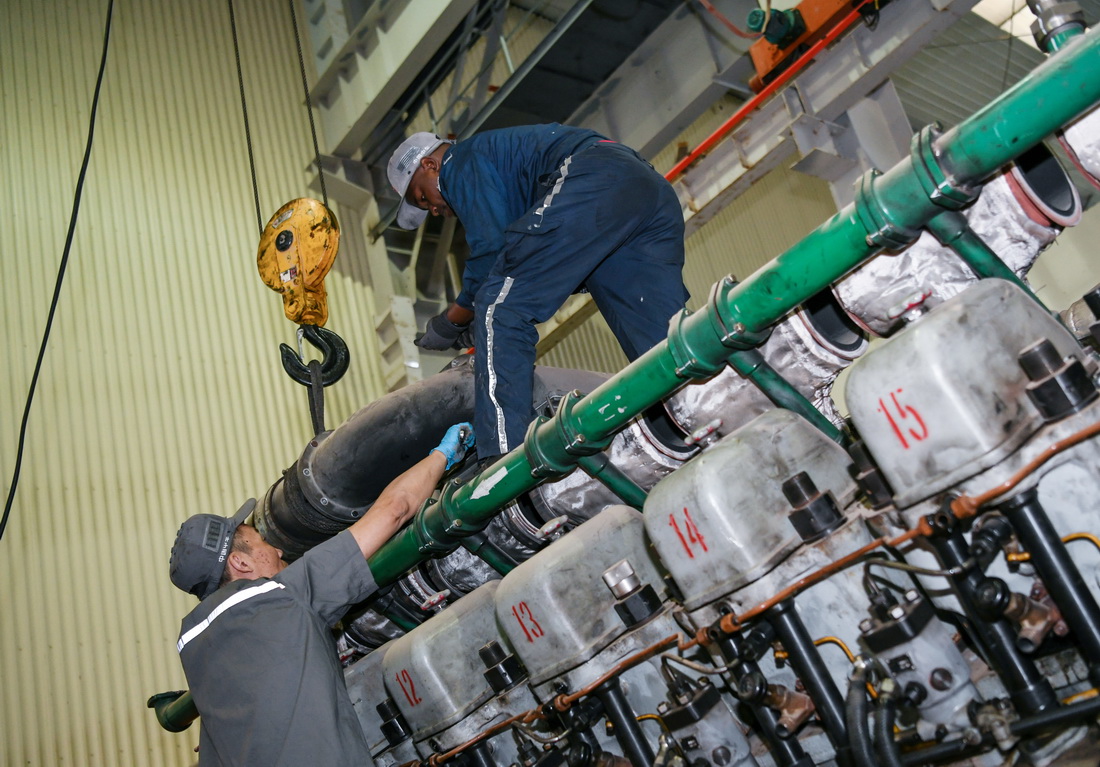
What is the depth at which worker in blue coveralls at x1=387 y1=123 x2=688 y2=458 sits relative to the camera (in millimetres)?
2541

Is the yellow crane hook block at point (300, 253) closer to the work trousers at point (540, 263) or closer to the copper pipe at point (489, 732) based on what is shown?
the work trousers at point (540, 263)

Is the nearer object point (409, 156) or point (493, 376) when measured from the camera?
point (493, 376)

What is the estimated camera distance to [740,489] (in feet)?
6.13

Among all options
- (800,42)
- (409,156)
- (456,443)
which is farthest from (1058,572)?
(800,42)

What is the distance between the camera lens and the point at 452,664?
263cm

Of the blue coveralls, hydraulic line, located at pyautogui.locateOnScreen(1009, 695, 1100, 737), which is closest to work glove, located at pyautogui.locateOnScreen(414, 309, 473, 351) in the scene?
the blue coveralls

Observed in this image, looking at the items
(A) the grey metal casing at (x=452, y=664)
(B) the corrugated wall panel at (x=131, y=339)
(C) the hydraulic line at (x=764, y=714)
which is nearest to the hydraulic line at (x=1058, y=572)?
(C) the hydraulic line at (x=764, y=714)

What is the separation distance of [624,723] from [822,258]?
1128 mm

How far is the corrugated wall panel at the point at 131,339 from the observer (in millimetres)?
5238

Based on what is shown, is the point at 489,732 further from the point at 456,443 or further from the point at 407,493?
the point at 456,443

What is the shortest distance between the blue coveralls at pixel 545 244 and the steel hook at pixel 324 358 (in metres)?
0.86

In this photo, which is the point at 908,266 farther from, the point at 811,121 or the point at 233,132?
the point at 233,132

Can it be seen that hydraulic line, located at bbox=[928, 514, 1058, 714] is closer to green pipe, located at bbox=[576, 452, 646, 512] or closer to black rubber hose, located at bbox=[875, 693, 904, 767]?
black rubber hose, located at bbox=[875, 693, 904, 767]

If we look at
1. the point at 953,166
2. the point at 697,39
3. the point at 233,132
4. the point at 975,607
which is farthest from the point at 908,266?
the point at 233,132
